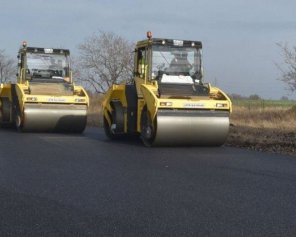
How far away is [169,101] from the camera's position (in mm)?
12266

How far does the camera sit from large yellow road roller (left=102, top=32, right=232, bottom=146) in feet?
40.4

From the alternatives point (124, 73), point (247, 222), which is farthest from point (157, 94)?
point (124, 73)

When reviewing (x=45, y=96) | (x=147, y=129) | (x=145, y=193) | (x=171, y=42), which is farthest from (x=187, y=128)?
(x=45, y=96)

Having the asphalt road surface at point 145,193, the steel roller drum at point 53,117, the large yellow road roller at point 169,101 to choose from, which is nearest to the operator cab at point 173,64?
the large yellow road roller at point 169,101

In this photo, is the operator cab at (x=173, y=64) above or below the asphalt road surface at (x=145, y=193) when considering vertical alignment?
above

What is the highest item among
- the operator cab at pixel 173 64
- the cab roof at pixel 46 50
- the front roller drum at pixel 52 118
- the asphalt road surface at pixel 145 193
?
the cab roof at pixel 46 50

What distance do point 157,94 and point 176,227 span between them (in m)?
7.28

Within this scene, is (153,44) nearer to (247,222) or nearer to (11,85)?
(11,85)

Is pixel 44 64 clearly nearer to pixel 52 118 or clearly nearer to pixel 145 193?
pixel 52 118

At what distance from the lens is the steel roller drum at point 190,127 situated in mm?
12211

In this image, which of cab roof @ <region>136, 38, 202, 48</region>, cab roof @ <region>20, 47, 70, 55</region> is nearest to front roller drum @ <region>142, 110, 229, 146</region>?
cab roof @ <region>136, 38, 202, 48</region>

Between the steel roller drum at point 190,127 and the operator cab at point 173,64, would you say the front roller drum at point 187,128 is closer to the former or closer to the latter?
the steel roller drum at point 190,127

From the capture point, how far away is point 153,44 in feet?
44.3

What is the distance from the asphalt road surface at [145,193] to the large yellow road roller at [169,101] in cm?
61
